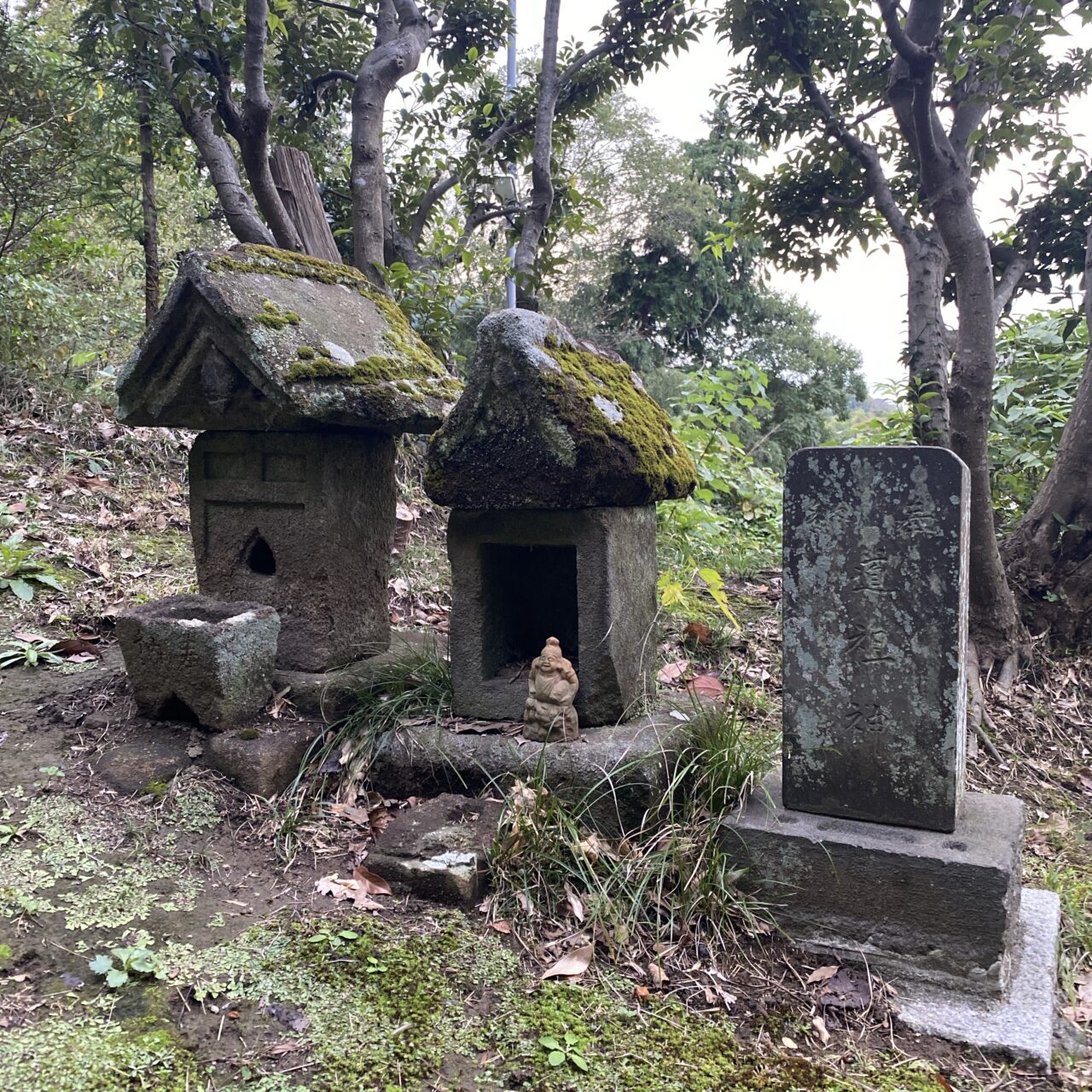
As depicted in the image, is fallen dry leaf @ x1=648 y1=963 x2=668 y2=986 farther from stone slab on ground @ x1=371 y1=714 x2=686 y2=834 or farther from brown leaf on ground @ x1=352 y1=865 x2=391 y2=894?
brown leaf on ground @ x1=352 y1=865 x2=391 y2=894

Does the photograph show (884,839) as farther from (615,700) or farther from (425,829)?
(425,829)

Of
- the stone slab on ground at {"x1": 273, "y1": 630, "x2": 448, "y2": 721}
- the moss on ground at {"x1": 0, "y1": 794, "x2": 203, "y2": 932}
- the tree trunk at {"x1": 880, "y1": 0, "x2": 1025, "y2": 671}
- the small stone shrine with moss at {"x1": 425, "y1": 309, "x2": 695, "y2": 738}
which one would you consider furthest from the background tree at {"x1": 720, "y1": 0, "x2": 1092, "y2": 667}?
the moss on ground at {"x1": 0, "y1": 794, "x2": 203, "y2": 932}

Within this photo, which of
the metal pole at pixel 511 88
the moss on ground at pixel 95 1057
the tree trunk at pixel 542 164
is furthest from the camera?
the metal pole at pixel 511 88

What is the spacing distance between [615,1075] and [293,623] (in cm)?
238

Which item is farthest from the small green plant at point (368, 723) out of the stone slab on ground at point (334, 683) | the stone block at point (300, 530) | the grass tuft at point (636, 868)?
the grass tuft at point (636, 868)

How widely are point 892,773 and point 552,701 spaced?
1.20 meters

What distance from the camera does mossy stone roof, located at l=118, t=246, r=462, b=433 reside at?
11.3 feet

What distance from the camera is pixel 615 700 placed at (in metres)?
3.31

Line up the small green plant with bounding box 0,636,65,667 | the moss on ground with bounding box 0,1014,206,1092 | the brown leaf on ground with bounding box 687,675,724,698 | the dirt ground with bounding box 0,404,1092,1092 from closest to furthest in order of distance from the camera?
the moss on ground with bounding box 0,1014,206,1092, the dirt ground with bounding box 0,404,1092,1092, the brown leaf on ground with bounding box 687,675,724,698, the small green plant with bounding box 0,636,65,667

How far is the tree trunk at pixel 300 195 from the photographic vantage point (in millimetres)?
5934

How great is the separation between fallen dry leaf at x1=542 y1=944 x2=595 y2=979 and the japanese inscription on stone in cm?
90

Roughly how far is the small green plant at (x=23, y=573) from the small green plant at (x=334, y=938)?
3.41 m

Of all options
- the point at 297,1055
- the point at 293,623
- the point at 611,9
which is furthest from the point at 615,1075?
the point at 611,9

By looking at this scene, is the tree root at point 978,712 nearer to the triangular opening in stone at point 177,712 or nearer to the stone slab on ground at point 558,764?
the stone slab on ground at point 558,764
